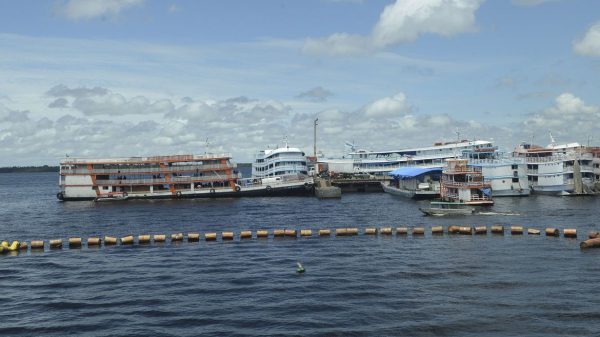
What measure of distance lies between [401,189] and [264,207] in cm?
4189

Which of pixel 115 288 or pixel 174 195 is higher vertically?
pixel 174 195

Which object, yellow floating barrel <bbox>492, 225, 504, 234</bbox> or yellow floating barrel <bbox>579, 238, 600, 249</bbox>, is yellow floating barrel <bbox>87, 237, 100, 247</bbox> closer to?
yellow floating barrel <bbox>492, 225, 504, 234</bbox>

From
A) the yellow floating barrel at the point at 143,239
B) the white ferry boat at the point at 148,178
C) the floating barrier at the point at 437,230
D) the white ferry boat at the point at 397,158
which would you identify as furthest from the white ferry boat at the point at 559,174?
the yellow floating barrel at the point at 143,239

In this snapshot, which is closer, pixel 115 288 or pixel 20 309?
pixel 20 309

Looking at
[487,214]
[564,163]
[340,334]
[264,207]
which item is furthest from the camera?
[564,163]

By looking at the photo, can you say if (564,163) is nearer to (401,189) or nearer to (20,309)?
(401,189)

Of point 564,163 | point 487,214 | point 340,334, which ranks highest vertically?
point 564,163

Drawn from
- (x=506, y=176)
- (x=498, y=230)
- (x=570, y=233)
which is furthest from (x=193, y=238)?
(x=506, y=176)

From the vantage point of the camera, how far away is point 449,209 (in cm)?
9744

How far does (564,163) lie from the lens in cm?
13762

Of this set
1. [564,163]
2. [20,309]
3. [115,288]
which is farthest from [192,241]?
[564,163]

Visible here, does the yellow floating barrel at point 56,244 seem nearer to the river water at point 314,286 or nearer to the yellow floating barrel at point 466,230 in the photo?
the river water at point 314,286

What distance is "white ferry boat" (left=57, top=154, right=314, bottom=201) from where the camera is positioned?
13988cm

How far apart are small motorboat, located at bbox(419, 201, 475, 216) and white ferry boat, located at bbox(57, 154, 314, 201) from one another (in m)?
57.3
